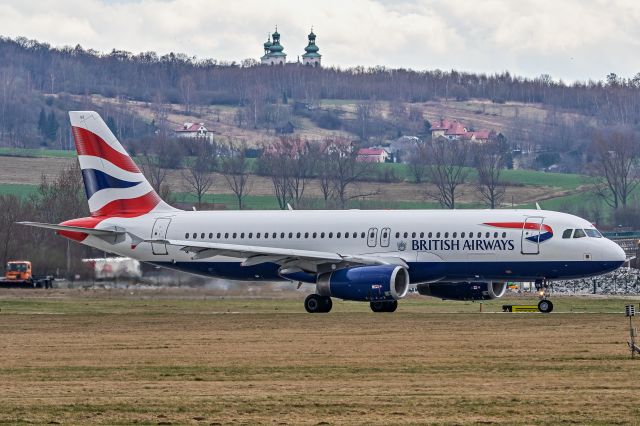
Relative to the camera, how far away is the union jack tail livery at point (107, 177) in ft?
198

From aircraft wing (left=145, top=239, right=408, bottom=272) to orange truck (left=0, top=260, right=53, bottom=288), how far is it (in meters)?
24.0

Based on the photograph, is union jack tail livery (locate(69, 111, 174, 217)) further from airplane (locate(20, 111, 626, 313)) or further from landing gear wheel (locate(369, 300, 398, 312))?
landing gear wheel (locate(369, 300, 398, 312))

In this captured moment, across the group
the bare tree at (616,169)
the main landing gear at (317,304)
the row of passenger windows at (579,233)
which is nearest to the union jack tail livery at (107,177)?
the main landing gear at (317,304)

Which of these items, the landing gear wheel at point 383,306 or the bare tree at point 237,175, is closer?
the landing gear wheel at point 383,306

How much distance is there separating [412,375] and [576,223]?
24701 mm

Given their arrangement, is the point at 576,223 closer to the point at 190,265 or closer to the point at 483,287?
the point at 483,287

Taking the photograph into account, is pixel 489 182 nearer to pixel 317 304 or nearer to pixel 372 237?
pixel 372 237

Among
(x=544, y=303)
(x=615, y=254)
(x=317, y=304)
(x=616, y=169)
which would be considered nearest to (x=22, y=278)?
(x=317, y=304)

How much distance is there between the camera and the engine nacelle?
55.4 metres

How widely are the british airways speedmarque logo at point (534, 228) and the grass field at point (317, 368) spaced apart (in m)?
2.97

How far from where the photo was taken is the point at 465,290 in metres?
55.6

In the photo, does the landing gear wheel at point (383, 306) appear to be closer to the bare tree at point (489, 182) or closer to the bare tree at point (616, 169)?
the bare tree at point (489, 182)

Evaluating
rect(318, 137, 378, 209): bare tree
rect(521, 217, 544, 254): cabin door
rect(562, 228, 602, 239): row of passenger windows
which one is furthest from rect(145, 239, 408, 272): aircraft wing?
rect(318, 137, 378, 209): bare tree

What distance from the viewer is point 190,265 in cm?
5909
